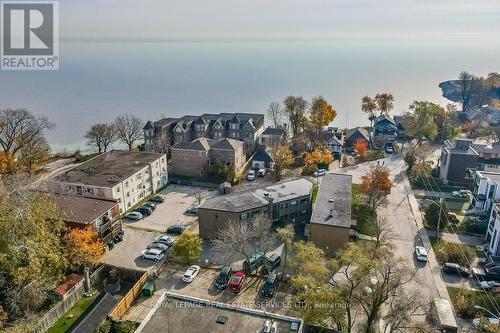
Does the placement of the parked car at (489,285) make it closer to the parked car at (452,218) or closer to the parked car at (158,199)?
the parked car at (452,218)

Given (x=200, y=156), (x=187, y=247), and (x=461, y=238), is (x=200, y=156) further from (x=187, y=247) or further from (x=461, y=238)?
(x=461, y=238)

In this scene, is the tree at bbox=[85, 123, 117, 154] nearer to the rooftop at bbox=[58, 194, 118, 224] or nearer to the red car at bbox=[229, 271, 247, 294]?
the rooftop at bbox=[58, 194, 118, 224]

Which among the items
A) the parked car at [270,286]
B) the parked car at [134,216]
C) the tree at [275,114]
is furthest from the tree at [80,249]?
the tree at [275,114]

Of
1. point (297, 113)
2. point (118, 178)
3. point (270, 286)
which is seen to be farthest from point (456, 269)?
point (297, 113)

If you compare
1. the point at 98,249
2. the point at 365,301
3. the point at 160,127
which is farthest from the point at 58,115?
the point at 365,301

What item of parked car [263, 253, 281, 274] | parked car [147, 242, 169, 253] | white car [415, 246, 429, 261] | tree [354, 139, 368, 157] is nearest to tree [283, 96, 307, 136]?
tree [354, 139, 368, 157]

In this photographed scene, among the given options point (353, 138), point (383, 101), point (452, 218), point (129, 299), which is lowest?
point (129, 299)
